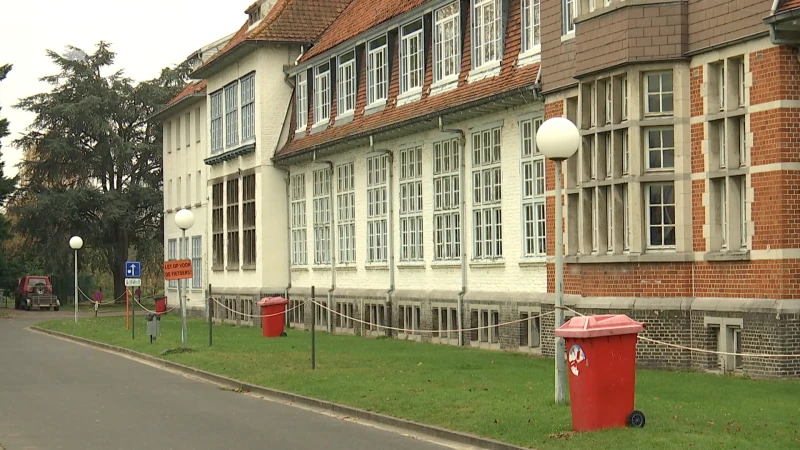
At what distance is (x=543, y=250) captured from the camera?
Result: 28250 mm

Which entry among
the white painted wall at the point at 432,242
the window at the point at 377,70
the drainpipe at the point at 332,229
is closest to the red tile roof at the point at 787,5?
the white painted wall at the point at 432,242

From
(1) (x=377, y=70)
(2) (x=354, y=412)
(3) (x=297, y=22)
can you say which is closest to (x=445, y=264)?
(1) (x=377, y=70)

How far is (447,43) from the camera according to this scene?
110 ft

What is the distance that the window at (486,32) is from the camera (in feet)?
100

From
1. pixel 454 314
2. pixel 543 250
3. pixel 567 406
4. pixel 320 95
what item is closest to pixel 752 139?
pixel 567 406

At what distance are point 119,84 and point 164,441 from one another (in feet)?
225

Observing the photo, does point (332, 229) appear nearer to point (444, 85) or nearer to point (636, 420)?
point (444, 85)

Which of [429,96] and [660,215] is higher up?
[429,96]

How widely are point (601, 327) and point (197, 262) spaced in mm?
46605

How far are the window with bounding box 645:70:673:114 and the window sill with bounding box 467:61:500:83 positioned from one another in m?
7.51

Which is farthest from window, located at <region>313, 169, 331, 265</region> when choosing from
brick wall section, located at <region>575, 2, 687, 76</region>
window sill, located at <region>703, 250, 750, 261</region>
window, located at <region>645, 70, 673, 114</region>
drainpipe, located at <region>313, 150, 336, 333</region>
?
window sill, located at <region>703, 250, 750, 261</region>

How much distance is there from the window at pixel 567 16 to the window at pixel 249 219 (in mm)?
22601

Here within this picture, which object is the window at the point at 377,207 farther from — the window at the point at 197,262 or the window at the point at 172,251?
the window at the point at 172,251

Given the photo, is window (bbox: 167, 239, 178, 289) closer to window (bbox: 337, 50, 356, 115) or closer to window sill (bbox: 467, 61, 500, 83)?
window (bbox: 337, 50, 356, 115)
